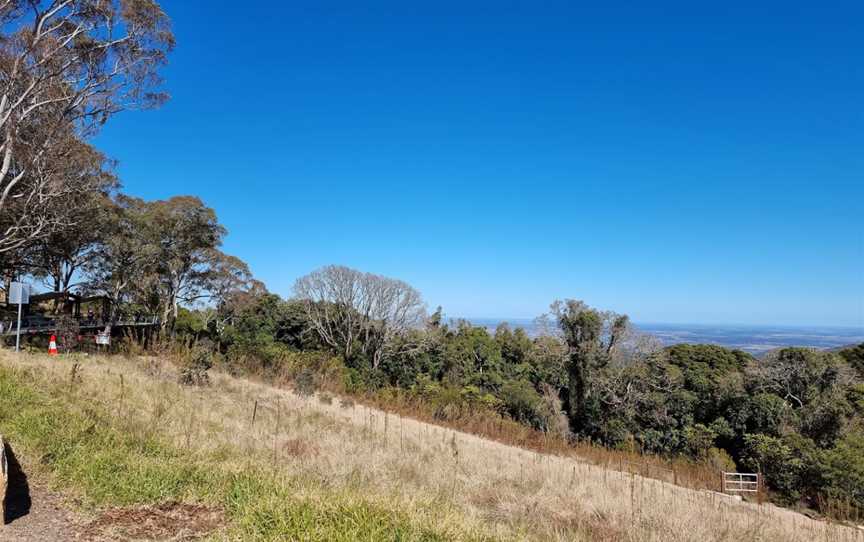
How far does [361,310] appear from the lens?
38.6 meters

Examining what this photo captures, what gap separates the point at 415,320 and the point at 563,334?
1135 cm

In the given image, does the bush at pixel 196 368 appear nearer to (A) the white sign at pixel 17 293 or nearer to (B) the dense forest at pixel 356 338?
(B) the dense forest at pixel 356 338

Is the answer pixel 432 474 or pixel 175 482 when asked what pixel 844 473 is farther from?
pixel 175 482

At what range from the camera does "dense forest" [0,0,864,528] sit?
48.6ft

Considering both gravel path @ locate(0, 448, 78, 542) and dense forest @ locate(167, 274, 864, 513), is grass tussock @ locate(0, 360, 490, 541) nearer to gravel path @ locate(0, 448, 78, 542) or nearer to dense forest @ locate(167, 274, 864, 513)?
gravel path @ locate(0, 448, 78, 542)

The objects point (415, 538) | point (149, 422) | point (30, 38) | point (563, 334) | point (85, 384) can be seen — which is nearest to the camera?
point (415, 538)

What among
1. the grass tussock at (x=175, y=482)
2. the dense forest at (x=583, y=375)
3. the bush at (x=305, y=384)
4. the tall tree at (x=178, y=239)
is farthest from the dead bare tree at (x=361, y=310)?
the grass tussock at (x=175, y=482)

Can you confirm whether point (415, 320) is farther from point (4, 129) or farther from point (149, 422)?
point (149, 422)

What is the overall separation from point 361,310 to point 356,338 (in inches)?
87.2

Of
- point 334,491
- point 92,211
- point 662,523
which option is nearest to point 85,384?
point 334,491

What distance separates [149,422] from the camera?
6410 millimetres

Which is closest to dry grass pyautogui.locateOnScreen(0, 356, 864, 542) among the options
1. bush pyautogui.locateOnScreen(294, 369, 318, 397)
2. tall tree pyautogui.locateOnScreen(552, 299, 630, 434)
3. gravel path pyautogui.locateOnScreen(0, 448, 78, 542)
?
gravel path pyautogui.locateOnScreen(0, 448, 78, 542)

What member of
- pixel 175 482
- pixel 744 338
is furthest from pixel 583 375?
pixel 744 338

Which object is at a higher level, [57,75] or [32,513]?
[57,75]
